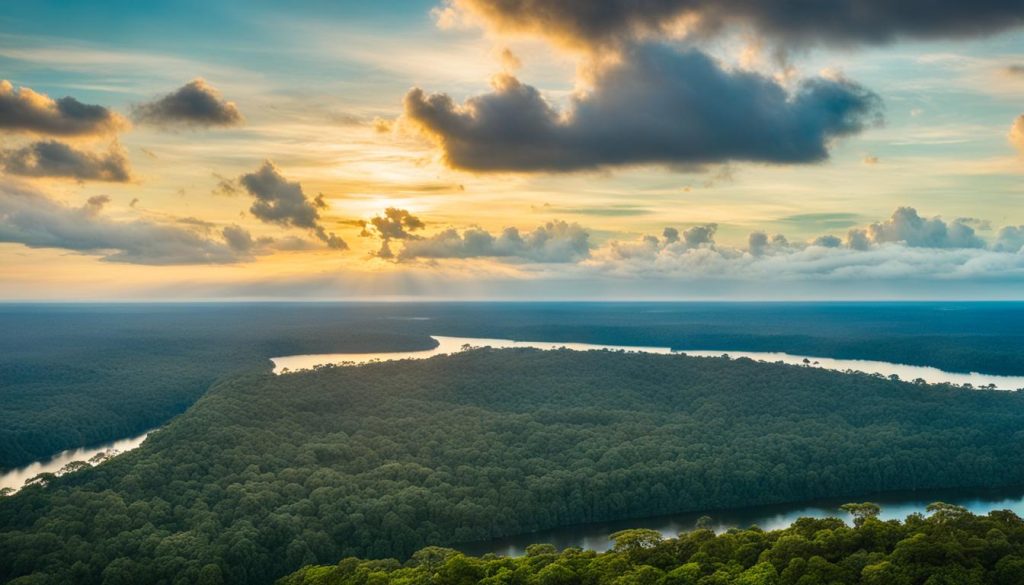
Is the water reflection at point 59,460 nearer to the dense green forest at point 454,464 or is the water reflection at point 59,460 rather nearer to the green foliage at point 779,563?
the dense green forest at point 454,464

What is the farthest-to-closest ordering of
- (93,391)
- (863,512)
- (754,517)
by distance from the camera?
(93,391), (754,517), (863,512)

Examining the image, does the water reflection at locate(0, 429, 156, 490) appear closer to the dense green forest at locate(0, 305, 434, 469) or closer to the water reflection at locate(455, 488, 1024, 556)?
the dense green forest at locate(0, 305, 434, 469)

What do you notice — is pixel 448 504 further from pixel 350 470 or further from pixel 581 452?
pixel 581 452

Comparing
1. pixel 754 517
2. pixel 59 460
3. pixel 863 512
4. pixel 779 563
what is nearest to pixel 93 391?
pixel 59 460

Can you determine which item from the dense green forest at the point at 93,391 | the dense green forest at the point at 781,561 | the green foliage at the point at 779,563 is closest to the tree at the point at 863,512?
the dense green forest at the point at 781,561

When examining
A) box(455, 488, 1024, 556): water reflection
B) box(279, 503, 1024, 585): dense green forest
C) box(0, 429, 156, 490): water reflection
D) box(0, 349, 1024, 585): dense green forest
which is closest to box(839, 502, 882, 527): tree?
box(279, 503, 1024, 585): dense green forest

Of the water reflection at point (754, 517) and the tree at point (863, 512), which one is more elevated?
the tree at point (863, 512)

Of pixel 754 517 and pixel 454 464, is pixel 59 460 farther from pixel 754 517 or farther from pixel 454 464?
pixel 754 517
